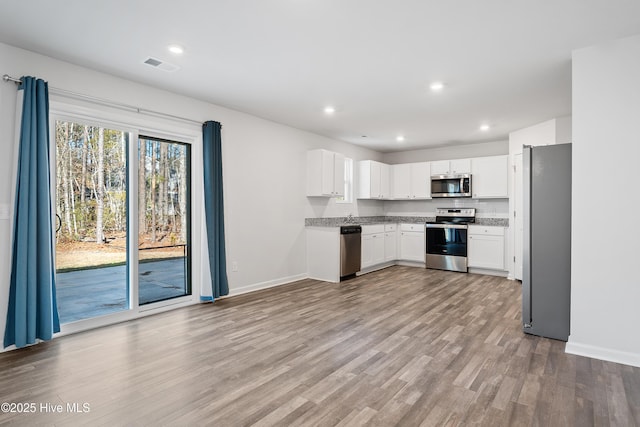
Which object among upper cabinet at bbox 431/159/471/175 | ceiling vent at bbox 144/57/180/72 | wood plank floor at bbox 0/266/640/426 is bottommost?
wood plank floor at bbox 0/266/640/426

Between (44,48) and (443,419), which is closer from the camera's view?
(443,419)

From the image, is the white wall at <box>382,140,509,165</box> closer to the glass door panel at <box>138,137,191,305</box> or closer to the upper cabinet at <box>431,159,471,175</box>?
the upper cabinet at <box>431,159,471,175</box>

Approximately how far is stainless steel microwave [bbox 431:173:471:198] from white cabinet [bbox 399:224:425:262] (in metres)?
0.81

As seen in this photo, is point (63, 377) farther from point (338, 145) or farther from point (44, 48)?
point (338, 145)

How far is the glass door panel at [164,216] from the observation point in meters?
4.11

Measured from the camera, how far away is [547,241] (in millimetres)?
3324

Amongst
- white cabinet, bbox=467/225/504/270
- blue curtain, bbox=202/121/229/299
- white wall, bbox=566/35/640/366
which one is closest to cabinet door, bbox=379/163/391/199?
white cabinet, bbox=467/225/504/270

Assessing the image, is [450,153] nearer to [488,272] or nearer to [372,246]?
[488,272]

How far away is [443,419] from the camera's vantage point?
1980mm

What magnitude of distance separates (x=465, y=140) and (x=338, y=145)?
253 cm

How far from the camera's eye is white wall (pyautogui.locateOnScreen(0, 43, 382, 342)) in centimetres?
298

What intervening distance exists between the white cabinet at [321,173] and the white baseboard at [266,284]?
1.48 metres

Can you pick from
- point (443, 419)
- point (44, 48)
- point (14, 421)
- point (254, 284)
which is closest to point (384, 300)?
point (254, 284)

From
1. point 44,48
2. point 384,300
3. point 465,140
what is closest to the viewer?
point 44,48
